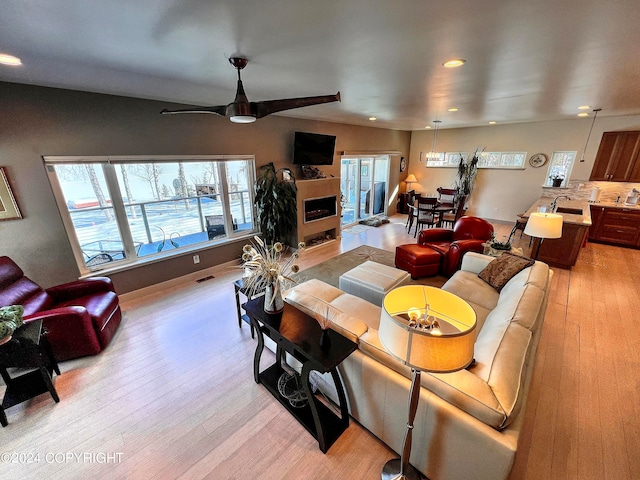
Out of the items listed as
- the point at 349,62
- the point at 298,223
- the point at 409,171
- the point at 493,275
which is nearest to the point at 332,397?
the point at 493,275

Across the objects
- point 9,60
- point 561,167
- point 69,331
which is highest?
point 9,60

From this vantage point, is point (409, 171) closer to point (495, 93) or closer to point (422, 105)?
point (422, 105)

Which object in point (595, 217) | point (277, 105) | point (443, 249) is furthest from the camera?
point (595, 217)

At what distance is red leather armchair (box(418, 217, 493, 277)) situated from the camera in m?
3.65

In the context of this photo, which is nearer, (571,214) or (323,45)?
(323,45)

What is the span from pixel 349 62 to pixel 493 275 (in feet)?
8.28

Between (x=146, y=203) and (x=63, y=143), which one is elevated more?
(x=63, y=143)

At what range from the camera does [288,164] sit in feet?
16.3

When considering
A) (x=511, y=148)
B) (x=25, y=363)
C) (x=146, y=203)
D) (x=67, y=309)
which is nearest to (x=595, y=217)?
(x=511, y=148)

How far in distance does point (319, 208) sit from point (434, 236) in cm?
239

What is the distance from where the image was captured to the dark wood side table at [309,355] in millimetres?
1559

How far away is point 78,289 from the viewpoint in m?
2.77

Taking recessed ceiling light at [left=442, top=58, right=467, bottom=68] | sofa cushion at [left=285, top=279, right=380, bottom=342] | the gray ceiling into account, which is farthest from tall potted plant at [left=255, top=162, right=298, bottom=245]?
recessed ceiling light at [left=442, top=58, right=467, bottom=68]

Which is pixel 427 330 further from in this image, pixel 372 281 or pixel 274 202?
pixel 274 202
